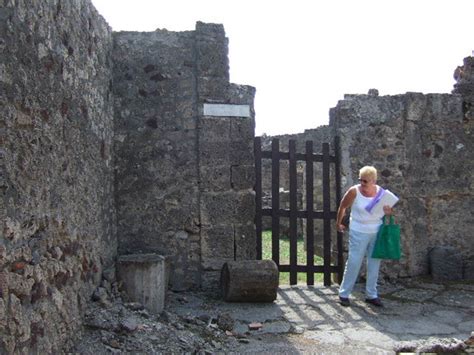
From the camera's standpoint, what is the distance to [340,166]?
246 inches

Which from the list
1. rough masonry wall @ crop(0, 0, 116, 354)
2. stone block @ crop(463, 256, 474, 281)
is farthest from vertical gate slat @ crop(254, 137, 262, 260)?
stone block @ crop(463, 256, 474, 281)

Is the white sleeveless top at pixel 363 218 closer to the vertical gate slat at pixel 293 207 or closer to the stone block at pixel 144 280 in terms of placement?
the vertical gate slat at pixel 293 207

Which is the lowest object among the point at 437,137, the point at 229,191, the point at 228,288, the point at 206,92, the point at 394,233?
the point at 228,288

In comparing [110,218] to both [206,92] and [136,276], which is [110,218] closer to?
[136,276]

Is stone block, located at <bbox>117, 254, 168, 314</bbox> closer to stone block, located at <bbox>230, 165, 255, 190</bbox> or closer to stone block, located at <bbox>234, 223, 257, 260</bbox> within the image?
stone block, located at <bbox>234, 223, 257, 260</bbox>

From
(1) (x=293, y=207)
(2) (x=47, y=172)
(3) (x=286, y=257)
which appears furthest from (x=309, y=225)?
(2) (x=47, y=172)

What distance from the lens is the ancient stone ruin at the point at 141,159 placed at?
105 inches

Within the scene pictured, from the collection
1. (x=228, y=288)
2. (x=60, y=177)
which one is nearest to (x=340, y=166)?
(x=228, y=288)

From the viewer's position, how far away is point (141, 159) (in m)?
5.38

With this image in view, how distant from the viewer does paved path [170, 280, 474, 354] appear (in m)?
3.90

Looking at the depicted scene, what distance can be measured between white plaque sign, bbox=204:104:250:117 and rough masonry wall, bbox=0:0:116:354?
135 centimetres

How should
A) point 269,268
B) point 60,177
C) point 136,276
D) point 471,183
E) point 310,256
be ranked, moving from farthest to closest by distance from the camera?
point 471,183, point 310,256, point 269,268, point 136,276, point 60,177

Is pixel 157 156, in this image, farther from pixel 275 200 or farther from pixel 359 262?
pixel 359 262

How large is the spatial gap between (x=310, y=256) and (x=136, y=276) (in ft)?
7.78
